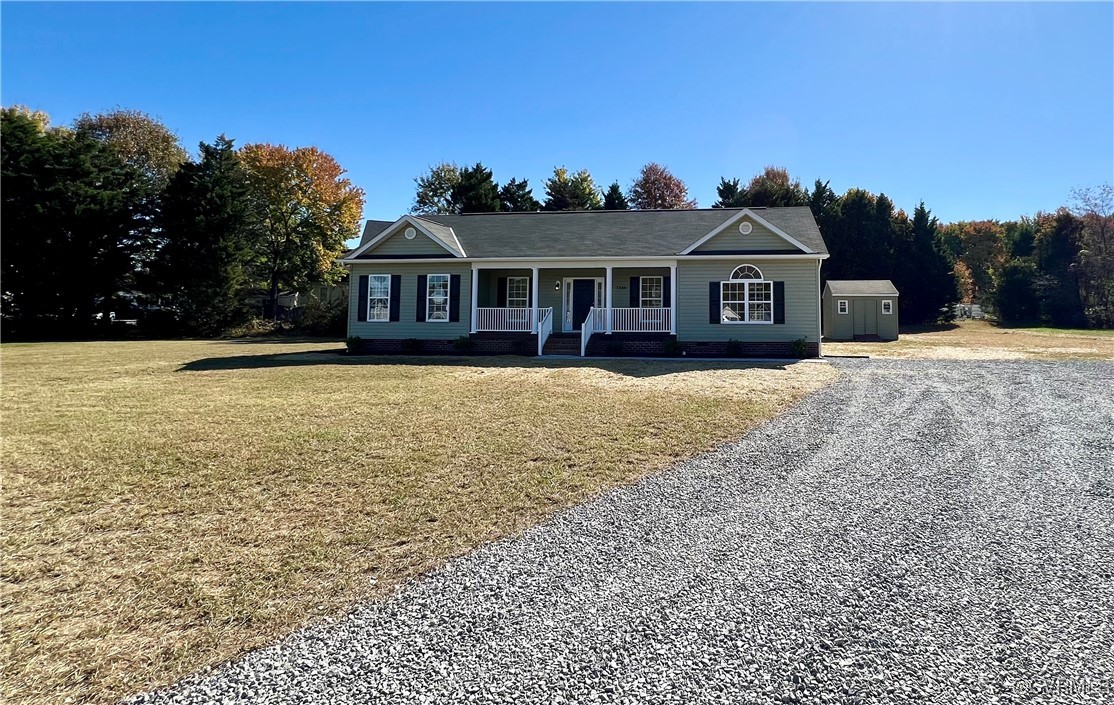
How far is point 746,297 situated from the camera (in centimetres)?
1614

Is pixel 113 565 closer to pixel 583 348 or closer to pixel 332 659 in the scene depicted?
pixel 332 659

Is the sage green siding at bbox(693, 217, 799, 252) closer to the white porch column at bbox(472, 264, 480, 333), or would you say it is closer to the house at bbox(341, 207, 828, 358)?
the house at bbox(341, 207, 828, 358)

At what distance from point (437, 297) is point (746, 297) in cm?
978

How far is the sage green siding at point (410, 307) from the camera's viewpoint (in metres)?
17.4

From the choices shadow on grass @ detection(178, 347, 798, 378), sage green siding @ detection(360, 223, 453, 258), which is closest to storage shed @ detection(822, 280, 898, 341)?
shadow on grass @ detection(178, 347, 798, 378)

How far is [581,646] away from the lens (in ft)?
8.68

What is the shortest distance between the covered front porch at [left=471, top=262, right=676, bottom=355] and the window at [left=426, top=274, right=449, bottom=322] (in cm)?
100

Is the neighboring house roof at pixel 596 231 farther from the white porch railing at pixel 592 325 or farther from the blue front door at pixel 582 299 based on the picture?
the white porch railing at pixel 592 325

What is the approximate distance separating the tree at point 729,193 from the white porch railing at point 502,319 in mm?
24955

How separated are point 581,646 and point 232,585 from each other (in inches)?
84.4

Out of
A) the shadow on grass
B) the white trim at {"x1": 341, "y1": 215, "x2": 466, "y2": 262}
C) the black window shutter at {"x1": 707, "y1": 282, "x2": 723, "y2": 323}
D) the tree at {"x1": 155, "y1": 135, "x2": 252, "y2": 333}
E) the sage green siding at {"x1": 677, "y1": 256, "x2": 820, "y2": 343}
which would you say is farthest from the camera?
the tree at {"x1": 155, "y1": 135, "x2": 252, "y2": 333}

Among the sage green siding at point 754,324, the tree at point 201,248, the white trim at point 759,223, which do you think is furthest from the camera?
the tree at point 201,248

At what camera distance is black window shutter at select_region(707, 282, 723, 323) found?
16.2 metres

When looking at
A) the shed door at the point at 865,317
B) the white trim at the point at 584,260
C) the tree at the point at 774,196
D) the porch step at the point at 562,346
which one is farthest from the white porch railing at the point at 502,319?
the tree at the point at 774,196
